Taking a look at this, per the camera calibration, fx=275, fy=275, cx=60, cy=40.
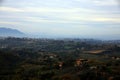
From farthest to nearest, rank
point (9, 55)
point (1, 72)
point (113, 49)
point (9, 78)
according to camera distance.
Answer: point (113, 49)
point (9, 55)
point (1, 72)
point (9, 78)

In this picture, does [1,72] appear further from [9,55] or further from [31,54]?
[31,54]

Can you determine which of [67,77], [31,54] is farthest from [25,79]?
[31,54]

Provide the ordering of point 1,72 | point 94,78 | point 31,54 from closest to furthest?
point 94,78 < point 1,72 < point 31,54

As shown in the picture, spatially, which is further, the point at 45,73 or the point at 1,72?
the point at 1,72

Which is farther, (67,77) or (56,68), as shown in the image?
(56,68)

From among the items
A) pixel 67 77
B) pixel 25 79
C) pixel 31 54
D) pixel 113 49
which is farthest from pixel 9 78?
pixel 113 49

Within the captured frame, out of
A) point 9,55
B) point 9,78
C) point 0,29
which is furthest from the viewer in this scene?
point 0,29

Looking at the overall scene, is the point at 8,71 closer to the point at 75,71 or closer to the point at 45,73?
the point at 45,73

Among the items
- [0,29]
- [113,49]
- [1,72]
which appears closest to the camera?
[1,72]
